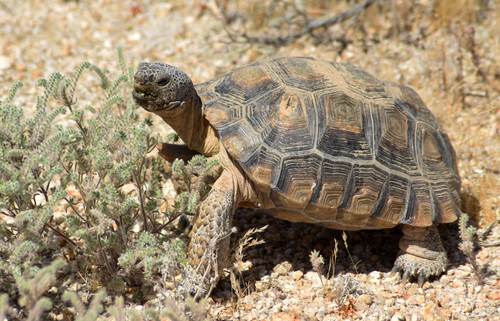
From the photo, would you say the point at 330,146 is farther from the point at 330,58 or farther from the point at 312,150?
the point at 330,58

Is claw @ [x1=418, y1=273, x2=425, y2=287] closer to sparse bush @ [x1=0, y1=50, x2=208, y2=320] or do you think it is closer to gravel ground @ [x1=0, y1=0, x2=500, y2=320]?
gravel ground @ [x1=0, y1=0, x2=500, y2=320]

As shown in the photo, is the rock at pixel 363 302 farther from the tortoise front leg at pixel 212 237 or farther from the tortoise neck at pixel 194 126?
the tortoise neck at pixel 194 126

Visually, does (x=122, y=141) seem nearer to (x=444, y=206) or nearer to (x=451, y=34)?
(x=444, y=206)

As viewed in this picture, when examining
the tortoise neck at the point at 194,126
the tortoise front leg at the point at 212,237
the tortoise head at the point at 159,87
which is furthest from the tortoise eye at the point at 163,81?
the tortoise front leg at the point at 212,237

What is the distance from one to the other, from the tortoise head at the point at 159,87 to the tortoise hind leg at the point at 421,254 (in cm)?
192

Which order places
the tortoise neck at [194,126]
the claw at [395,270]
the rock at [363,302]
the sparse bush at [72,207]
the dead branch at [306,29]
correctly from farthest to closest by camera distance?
the dead branch at [306,29]
the claw at [395,270]
the tortoise neck at [194,126]
the rock at [363,302]
the sparse bush at [72,207]

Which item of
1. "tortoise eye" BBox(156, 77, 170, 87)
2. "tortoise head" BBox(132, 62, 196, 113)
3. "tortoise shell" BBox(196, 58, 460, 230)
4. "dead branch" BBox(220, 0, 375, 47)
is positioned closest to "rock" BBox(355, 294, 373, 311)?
"tortoise shell" BBox(196, 58, 460, 230)

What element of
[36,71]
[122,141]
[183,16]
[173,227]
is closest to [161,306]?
[173,227]

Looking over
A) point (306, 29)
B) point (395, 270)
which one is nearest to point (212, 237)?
point (395, 270)

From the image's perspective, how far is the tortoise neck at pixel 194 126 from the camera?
3.07 m

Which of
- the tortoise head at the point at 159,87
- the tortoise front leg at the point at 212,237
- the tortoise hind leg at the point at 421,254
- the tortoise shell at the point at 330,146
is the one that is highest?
the tortoise head at the point at 159,87

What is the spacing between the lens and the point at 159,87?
2.87 m

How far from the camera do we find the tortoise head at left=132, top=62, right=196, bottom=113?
2.82m

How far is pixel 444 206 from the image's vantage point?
10.6 ft
